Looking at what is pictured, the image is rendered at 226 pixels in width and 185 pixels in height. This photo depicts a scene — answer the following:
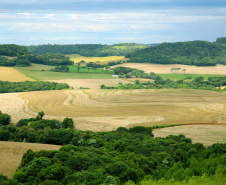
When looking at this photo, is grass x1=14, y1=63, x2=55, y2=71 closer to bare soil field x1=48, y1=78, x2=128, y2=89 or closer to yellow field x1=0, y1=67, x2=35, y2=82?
yellow field x1=0, y1=67, x2=35, y2=82

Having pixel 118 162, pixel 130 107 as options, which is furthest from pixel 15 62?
pixel 118 162

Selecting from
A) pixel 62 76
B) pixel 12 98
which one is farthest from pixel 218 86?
pixel 12 98

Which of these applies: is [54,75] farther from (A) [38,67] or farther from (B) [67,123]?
(B) [67,123]

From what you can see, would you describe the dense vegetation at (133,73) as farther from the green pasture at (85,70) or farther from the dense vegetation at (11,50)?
the dense vegetation at (11,50)

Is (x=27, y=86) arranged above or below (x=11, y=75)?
below

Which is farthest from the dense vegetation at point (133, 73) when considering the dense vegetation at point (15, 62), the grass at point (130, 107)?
the grass at point (130, 107)

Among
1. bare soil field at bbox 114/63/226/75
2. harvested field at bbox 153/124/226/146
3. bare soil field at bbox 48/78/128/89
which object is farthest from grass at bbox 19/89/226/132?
bare soil field at bbox 114/63/226/75

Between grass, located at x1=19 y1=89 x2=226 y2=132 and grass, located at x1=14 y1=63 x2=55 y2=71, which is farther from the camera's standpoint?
grass, located at x1=14 y1=63 x2=55 y2=71
